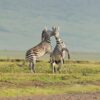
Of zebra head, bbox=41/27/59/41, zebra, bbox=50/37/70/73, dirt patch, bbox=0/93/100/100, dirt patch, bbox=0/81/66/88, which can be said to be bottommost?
dirt patch, bbox=0/93/100/100

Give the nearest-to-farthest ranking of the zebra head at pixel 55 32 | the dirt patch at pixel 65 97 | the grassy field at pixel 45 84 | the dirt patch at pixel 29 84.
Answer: the dirt patch at pixel 65 97 < the grassy field at pixel 45 84 < the dirt patch at pixel 29 84 < the zebra head at pixel 55 32

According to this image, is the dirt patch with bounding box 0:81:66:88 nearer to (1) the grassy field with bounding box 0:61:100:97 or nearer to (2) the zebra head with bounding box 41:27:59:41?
(1) the grassy field with bounding box 0:61:100:97

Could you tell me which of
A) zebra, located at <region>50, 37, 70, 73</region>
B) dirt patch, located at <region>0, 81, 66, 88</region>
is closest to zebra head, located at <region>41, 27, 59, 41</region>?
zebra, located at <region>50, 37, 70, 73</region>

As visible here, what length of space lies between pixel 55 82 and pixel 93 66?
6.05 meters

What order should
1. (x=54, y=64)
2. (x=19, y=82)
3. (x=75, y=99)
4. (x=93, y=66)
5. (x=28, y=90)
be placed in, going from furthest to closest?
(x=93, y=66) → (x=54, y=64) → (x=19, y=82) → (x=28, y=90) → (x=75, y=99)

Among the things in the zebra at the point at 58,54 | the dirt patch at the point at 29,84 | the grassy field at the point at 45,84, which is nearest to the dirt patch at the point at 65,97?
the grassy field at the point at 45,84

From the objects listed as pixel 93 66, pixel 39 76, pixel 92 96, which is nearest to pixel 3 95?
pixel 92 96

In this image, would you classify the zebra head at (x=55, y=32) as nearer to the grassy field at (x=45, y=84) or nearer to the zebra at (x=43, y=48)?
the zebra at (x=43, y=48)

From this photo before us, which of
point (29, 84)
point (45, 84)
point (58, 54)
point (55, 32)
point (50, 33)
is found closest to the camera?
point (29, 84)

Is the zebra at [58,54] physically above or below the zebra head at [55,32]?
below

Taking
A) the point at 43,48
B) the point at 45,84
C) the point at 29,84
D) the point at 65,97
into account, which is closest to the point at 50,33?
the point at 43,48

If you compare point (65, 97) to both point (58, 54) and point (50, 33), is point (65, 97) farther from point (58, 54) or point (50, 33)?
point (50, 33)

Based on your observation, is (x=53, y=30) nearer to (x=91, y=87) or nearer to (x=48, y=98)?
(x=91, y=87)

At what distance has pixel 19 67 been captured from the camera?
24.5 metres
